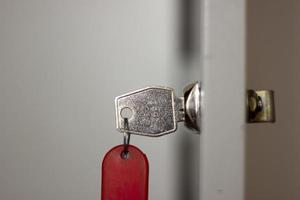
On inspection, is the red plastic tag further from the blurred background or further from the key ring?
the blurred background

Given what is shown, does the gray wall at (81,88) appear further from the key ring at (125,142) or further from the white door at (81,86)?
the key ring at (125,142)

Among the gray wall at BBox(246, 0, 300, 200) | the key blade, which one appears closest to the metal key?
the key blade

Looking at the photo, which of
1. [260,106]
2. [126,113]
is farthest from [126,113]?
[260,106]

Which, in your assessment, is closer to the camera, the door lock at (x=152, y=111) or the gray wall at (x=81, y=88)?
the door lock at (x=152, y=111)

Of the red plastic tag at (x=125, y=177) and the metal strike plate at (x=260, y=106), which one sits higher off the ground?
the metal strike plate at (x=260, y=106)

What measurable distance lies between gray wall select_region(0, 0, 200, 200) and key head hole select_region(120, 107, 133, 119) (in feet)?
0.51

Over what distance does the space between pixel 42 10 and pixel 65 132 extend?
0.68 feet

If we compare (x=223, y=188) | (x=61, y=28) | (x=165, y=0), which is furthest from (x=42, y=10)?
(x=223, y=188)

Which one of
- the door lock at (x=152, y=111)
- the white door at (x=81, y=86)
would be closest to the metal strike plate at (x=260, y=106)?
the door lock at (x=152, y=111)

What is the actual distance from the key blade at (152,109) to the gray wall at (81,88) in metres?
0.18

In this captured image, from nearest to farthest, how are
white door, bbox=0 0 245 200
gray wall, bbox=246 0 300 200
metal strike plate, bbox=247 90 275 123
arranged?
1. metal strike plate, bbox=247 90 275 123
2. gray wall, bbox=246 0 300 200
3. white door, bbox=0 0 245 200

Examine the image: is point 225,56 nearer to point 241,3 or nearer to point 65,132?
point 241,3

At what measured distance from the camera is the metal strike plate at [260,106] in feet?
0.86

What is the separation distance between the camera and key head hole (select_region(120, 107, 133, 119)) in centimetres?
32
